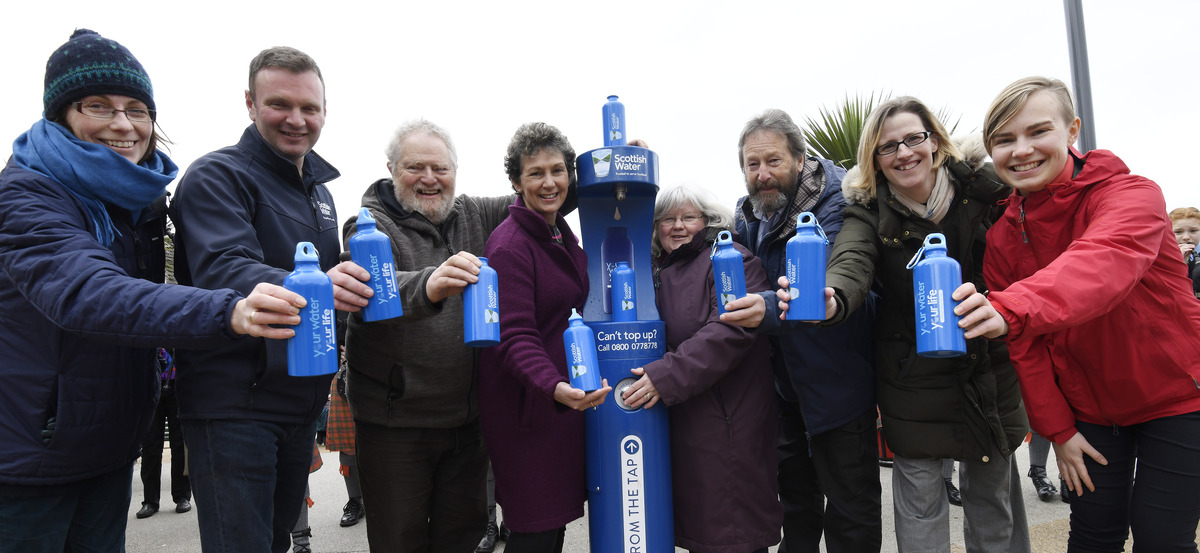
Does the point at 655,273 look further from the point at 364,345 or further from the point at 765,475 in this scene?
the point at 364,345

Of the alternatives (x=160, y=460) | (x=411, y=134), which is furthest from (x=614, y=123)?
(x=160, y=460)

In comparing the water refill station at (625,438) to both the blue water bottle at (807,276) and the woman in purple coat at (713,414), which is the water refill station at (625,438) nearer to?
the woman in purple coat at (713,414)

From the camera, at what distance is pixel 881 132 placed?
2.60 meters

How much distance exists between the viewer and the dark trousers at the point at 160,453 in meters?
4.94

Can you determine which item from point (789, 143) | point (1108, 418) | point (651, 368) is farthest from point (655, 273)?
point (1108, 418)

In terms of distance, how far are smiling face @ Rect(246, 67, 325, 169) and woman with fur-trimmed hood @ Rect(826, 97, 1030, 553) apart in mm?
2047

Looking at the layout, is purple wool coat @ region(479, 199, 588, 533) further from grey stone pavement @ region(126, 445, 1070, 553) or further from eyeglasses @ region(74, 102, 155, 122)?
grey stone pavement @ region(126, 445, 1070, 553)

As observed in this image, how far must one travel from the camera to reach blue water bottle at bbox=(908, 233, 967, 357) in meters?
1.79

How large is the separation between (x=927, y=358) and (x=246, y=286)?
2431 millimetres

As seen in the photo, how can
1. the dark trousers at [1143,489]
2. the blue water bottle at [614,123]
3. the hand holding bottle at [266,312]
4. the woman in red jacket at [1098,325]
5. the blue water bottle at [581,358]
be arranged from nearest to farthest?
the hand holding bottle at [266,312], the woman in red jacket at [1098,325], the dark trousers at [1143,489], the blue water bottle at [581,358], the blue water bottle at [614,123]

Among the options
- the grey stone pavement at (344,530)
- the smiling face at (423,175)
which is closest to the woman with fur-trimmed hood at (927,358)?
the grey stone pavement at (344,530)

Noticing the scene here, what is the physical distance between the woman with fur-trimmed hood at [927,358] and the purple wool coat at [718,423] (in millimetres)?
473

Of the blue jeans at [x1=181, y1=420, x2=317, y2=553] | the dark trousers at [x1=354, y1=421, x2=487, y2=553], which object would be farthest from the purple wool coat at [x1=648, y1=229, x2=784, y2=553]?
the blue jeans at [x1=181, y1=420, x2=317, y2=553]

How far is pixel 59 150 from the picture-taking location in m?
1.95
